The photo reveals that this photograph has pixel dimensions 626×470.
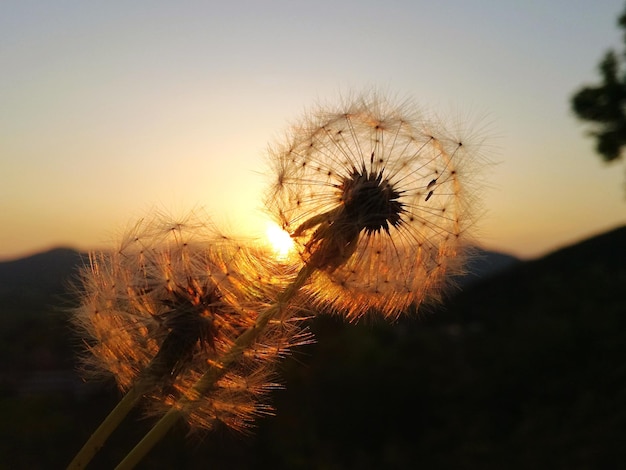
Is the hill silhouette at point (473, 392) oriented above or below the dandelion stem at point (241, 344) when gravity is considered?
above

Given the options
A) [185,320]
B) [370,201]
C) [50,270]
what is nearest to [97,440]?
[185,320]

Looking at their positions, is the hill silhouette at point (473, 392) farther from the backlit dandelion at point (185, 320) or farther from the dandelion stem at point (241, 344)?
the dandelion stem at point (241, 344)

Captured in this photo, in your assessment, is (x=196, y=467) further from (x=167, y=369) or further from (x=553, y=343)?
(x=553, y=343)

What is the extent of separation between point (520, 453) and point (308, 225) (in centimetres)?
1045

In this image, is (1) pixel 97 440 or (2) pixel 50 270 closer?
(1) pixel 97 440

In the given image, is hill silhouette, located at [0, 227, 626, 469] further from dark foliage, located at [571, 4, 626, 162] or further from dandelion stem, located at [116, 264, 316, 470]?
dandelion stem, located at [116, 264, 316, 470]

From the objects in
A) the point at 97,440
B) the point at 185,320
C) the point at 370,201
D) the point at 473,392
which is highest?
the point at 473,392

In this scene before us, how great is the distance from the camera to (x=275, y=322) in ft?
6.56

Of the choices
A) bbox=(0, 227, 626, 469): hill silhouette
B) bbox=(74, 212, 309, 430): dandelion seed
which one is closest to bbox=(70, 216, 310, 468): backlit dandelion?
bbox=(74, 212, 309, 430): dandelion seed

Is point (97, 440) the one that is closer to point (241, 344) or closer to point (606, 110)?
point (241, 344)

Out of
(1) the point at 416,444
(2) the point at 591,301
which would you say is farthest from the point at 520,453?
(2) the point at 591,301

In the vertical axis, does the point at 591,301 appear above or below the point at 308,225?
above

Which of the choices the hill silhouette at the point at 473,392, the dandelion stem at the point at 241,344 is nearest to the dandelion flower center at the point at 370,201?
the dandelion stem at the point at 241,344

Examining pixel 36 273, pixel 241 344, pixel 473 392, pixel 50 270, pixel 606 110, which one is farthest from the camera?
pixel 473 392
